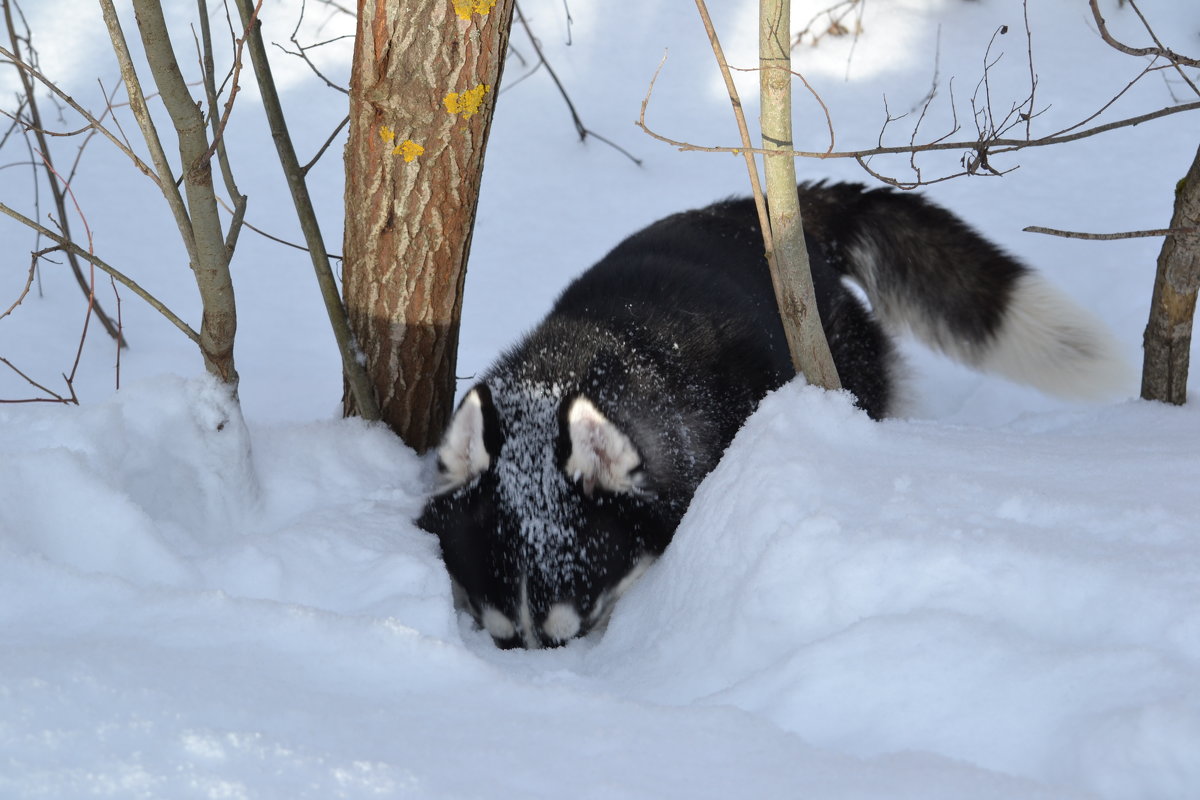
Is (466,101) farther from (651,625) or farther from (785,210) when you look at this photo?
(651,625)

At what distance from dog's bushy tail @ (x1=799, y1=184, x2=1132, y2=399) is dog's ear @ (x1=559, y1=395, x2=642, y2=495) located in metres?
1.71

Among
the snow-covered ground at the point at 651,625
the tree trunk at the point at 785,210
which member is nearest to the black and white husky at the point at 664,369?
the snow-covered ground at the point at 651,625

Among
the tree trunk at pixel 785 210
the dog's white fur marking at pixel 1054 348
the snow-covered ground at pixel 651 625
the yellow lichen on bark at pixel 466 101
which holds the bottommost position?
the snow-covered ground at pixel 651 625

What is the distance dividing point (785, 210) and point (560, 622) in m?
1.27

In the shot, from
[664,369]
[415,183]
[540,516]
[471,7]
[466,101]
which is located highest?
[471,7]

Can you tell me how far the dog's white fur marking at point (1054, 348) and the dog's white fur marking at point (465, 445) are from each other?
88.7 inches

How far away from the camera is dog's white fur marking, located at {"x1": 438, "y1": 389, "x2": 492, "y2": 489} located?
278 cm

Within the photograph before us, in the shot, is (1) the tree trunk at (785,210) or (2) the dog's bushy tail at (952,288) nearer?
(1) the tree trunk at (785,210)

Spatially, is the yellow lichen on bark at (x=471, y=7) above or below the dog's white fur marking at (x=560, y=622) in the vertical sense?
above

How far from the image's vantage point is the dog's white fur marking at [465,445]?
2777 mm

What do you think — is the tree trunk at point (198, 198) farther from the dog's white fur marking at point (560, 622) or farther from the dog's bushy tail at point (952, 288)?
the dog's bushy tail at point (952, 288)

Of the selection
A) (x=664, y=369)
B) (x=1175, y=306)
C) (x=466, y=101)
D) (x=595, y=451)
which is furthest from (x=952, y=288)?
(x=466, y=101)

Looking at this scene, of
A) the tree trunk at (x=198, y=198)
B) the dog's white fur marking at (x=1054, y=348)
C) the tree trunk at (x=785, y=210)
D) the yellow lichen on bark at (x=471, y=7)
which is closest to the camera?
the tree trunk at (x=198, y=198)

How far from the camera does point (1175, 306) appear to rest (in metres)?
2.92
